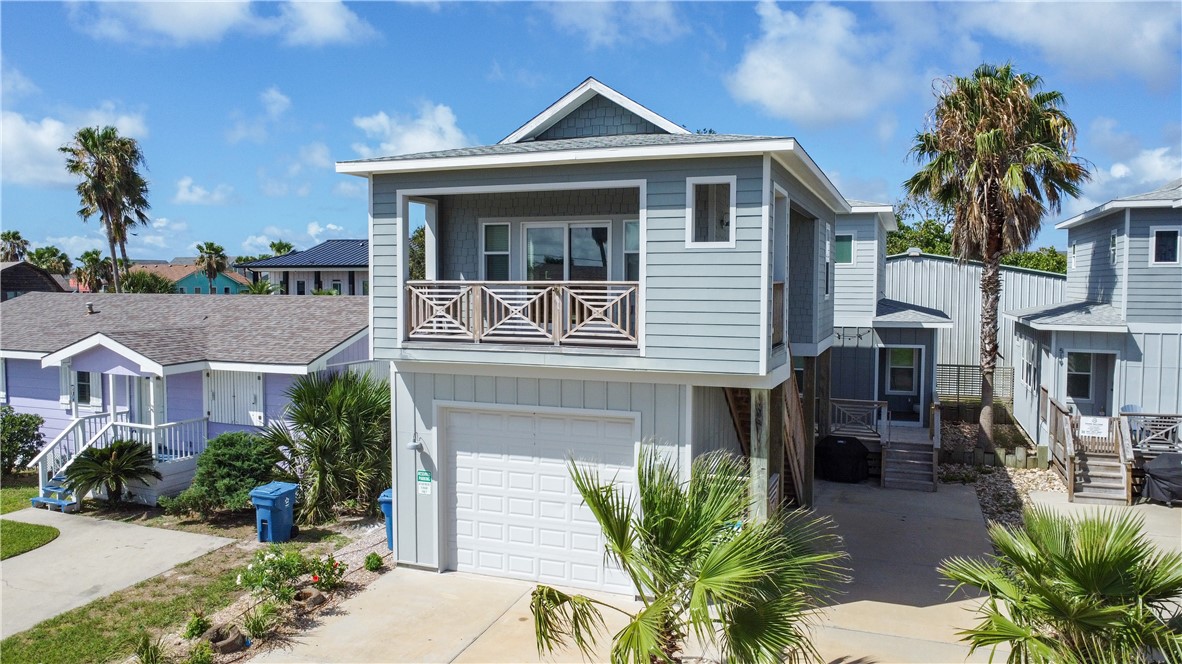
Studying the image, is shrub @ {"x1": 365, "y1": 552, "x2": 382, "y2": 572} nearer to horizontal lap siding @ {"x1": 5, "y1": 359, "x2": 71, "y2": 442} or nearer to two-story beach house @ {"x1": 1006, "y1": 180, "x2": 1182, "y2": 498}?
horizontal lap siding @ {"x1": 5, "y1": 359, "x2": 71, "y2": 442}

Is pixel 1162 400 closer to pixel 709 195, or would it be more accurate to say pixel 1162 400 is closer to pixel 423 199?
pixel 709 195

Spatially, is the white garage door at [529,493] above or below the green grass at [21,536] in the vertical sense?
above

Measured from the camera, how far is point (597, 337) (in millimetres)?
11023

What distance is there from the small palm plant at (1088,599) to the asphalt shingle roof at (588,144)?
5418 millimetres

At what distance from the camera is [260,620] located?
10031 millimetres

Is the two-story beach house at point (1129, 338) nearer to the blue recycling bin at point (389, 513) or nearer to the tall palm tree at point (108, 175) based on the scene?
the blue recycling bin at point (389, 513)

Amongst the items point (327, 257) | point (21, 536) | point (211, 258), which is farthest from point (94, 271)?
point (21, 536)

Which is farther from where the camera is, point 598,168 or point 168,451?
point 168,451

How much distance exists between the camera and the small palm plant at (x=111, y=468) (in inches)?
611

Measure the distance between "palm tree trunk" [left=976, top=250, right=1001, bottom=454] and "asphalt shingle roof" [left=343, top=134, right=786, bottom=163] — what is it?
1141 cm

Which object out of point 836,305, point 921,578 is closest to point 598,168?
point 921,578

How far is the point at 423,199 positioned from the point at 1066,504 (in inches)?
539

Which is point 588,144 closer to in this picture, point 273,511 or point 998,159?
point 273,511

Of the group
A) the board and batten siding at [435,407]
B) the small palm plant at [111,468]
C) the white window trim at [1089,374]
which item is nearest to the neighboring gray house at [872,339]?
the white window trim at [1089,374]
